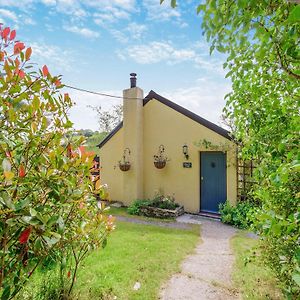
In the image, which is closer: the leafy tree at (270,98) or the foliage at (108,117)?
the leafy tree at (270,98)

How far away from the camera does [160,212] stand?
348 inches

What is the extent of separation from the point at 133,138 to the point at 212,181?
3.74 metres

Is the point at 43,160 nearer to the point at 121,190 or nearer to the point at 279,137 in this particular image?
the point at 279,137

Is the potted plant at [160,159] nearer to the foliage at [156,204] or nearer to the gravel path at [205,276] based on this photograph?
the foliage at [156,204]

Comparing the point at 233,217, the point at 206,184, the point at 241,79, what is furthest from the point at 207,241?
the point at 241,79

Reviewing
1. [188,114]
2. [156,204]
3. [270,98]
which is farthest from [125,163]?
[270,98]

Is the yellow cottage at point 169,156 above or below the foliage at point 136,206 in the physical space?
above

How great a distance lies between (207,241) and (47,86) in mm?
5784

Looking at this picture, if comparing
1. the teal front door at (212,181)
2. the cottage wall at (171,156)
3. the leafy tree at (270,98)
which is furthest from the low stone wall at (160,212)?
the leafy tree at (270,98)

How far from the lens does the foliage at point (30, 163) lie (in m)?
1.42

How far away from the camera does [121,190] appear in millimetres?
11227

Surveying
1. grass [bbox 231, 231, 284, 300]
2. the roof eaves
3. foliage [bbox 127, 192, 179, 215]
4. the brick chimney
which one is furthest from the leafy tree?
the brick chimney

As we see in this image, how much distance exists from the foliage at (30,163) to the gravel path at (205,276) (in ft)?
8.38

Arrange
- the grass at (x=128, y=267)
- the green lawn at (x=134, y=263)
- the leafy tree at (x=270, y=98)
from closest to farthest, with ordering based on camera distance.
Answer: the leafy tree at (x=270, y=98) → the grass at (x=128, y=267) → the green lawn at (x=134, y=263)
